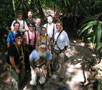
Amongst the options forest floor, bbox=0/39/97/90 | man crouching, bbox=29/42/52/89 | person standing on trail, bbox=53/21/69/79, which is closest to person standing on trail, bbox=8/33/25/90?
man crouching, bbox=29/42/52/89

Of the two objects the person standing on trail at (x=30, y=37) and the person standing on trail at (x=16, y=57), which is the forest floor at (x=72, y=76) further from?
the person standing on trail at (x=30, y=37)

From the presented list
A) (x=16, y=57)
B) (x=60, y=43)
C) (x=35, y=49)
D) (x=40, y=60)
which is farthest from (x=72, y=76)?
(x=16, y=57)

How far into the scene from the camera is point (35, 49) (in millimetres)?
3240

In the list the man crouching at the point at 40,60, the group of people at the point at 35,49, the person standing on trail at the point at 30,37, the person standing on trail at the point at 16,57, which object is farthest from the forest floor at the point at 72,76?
the person standing on trail at the point at 30,37

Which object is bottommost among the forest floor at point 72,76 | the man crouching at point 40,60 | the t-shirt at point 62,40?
the forest floor at point 72,76

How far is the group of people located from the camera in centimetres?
318

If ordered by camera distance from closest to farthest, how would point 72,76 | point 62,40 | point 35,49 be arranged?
point 35,49 < point 62,40 < point 72,76

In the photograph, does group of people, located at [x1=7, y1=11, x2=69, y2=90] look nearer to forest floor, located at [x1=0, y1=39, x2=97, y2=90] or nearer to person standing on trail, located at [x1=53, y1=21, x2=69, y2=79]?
person standing on trail, located at [x1=53, y1=21, x2=69, y2=79]

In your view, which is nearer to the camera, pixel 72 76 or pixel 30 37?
pixel 30 37

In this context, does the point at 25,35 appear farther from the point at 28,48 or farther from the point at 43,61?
the point at 43,61

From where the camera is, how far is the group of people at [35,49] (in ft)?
10.4

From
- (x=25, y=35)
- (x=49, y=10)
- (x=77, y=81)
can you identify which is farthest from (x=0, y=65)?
(x=49, y=10)

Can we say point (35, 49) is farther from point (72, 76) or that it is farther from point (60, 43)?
point (72, 76)

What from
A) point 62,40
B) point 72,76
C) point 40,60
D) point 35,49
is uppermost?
point 62,40
